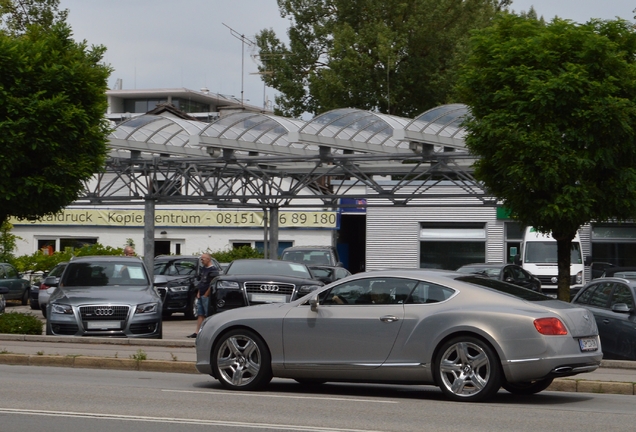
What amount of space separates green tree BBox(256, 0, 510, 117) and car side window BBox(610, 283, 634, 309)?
37.8 metres

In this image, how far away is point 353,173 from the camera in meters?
31.0

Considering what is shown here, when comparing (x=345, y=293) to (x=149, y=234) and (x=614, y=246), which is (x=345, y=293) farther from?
(x=614, y=246)

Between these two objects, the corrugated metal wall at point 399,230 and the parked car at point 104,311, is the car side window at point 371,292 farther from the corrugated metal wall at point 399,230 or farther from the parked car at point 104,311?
the corrugated metal wall at point 399,230

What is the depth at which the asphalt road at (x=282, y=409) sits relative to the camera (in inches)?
350

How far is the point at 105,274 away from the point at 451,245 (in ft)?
102

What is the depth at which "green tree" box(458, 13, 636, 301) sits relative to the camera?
58.5 feet

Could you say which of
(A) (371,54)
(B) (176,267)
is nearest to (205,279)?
(B) (176,267)

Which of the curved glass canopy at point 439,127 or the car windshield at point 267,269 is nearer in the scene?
the car windshield at point 267,269

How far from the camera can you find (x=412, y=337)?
10.9 m

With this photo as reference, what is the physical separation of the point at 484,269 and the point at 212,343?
19409mm

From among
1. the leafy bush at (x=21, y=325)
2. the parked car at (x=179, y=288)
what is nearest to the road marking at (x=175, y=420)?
the leafy bush at (x=21, y=325)

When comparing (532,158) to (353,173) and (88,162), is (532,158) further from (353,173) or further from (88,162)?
(353,173)

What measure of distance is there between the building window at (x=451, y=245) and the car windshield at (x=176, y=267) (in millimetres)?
22373

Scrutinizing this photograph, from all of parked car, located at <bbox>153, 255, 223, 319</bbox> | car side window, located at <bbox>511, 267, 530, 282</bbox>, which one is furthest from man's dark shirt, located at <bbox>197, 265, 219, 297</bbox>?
car side window, located at <bbox>511, 267, 530, 282</bbox>
